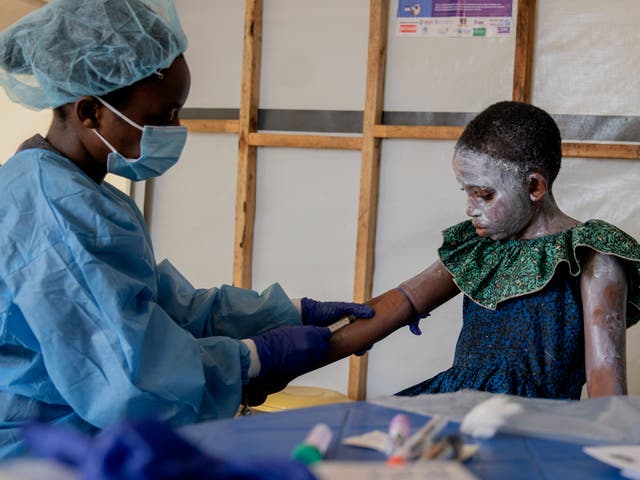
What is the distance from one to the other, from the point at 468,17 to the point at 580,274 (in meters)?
2.22

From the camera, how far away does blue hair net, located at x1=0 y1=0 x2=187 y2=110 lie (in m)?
1.66

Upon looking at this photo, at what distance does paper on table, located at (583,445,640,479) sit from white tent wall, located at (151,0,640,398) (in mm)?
2643

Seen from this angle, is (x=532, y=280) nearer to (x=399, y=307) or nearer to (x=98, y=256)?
(x=399, y=307)

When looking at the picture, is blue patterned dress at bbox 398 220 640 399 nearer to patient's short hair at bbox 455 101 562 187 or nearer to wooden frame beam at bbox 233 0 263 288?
patient's short hair at bbox 455 101 562 187

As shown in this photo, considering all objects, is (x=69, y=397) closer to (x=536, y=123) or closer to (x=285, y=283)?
(x=536, y=123)

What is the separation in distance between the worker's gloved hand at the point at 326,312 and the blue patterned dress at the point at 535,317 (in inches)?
13.9

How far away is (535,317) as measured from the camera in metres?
1.85

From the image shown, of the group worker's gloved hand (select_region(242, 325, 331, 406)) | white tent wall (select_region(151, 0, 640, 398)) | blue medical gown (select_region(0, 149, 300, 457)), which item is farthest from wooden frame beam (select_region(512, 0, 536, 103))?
blue medical gown (select_region(0, 149, 300, 457))

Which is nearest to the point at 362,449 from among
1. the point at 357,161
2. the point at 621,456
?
the point at 621,456

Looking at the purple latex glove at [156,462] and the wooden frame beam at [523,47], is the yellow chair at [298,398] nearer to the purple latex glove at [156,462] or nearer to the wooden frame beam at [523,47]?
the wooden frame beam at [523,47]

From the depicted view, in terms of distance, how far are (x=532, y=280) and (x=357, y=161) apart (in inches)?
83.6

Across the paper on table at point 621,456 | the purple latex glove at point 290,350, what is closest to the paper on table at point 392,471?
the paper on table at point 621,456

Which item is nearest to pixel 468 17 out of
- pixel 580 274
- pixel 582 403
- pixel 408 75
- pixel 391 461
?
pixel 408 75

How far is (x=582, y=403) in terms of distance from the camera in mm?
1231
